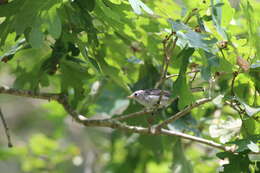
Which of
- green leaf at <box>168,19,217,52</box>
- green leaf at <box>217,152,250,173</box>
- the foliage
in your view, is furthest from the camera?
green leaf at <box>217,152,250,173</box>

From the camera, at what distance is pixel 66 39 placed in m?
2.06

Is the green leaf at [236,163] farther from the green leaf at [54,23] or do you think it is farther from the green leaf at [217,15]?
the green leaf at [54,23]

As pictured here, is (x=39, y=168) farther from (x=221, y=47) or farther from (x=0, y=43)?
(x=221, y=47)

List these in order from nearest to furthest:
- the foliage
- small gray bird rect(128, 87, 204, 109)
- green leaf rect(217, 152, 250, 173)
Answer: the foliage, green leaf rect(217, 152, 250, 173), small gray bird rect(128, 87, 204, 109)

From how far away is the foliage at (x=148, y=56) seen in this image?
1.84 meters

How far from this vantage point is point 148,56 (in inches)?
105

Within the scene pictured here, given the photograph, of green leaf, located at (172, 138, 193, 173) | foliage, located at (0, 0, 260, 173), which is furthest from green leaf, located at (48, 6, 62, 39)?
green leaf, located at (172, 138, 193, 173)

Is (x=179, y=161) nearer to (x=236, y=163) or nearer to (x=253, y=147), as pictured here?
(x=236, y=163)

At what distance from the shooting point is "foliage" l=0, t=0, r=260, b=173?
184 cm

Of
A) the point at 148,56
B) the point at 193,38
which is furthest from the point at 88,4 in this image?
the point at 148,56

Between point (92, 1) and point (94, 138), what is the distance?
2.84 meters

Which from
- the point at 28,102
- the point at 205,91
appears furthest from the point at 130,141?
the point at 28,102

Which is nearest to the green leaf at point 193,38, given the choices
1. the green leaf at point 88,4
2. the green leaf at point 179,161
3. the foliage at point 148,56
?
the foliage at point 148,56

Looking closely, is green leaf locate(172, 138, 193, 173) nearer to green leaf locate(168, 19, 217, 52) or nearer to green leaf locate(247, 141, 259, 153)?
green leaf locate(247, 141, 259, 153)
